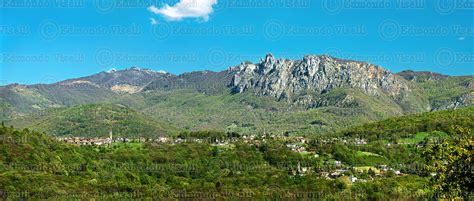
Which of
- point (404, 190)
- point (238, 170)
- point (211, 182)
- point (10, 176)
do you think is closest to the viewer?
point (10, 176)

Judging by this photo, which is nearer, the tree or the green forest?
the tree

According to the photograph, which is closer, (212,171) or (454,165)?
(454,165)

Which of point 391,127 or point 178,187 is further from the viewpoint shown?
point 391,127

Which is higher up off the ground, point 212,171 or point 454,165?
point 454,165

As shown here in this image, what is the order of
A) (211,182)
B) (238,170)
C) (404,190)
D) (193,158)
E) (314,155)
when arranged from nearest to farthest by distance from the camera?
(404,190) < (211,182) < (238,170) < (193,158) < (314,155)

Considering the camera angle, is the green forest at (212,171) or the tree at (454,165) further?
the green forest at (212,171)

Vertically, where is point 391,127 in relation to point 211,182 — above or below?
above

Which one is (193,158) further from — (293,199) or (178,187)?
(293,199)

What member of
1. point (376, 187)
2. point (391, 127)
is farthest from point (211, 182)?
point (391, 127)
